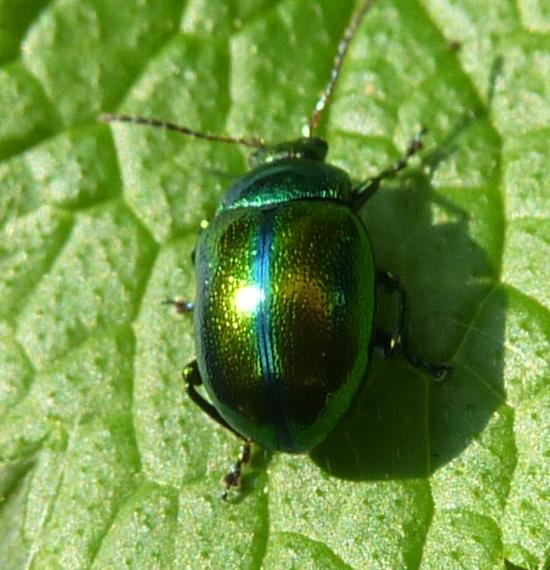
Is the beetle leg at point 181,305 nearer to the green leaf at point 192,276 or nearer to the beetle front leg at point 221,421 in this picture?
the green leaf at point 192,276

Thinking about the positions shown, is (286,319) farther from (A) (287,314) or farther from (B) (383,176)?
(B) (383,176)

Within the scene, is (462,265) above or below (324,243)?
below

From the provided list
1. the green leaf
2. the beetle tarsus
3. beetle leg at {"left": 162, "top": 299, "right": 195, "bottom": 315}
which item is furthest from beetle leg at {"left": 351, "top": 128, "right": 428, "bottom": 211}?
the beetle tarsus

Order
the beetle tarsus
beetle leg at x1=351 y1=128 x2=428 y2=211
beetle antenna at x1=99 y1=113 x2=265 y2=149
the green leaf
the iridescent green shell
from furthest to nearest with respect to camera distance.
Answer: beetle antenna at x1=99 y1=113 x2=265 y2=149
beetle leg at x1=351 y1=128 x2=428 y2=211
the beetle tarsus
the green leaf
the iridescent green shell

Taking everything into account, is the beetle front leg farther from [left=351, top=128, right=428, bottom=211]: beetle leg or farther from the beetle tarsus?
[left=351, top=128, right=428, bottom=211]: beetle leg

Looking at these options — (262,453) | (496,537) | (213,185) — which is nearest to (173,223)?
(213,185)

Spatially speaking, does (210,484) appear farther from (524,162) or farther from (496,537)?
(524,162)
